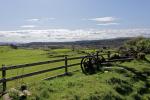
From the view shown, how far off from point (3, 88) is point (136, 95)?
291 inches

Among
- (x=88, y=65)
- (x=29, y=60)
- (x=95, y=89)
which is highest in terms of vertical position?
(x=88, y=65)

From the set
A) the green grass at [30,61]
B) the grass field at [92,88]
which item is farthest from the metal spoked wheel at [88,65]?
the grass field at [92,88]

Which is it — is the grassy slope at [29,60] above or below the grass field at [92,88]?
below

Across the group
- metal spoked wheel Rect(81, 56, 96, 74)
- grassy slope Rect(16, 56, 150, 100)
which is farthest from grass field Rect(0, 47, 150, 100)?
metal spoked wheel Rect(81, 56, 96, 74)

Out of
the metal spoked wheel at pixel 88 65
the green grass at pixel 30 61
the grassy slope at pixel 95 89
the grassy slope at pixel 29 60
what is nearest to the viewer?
the grassy slope at pixel 95 89

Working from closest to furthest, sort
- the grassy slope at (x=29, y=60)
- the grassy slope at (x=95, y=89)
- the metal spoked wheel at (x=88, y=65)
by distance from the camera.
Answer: the grassy slope at (x=95, y=89), the metal spoked wheel at (x=88, y=65), the grassy slope at (x=29, y=60)

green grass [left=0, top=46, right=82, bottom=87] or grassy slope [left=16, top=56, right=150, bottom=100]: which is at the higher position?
grassy slope [left=16, top=56, right=150, bottom=100]

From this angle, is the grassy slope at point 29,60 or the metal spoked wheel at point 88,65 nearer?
the metal spoked wheel at point 88,65

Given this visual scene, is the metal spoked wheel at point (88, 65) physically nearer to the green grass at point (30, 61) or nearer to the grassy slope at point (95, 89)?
the green grass at point (30, 61)

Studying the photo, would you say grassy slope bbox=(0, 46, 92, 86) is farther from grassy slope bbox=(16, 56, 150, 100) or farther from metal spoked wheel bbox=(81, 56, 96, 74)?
metal spoked wheel bbox=(81, 56, 96, 74)

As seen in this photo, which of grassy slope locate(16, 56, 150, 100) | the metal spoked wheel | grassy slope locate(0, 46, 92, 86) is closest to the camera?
grassy slope locate(16, 56, 150, 100)

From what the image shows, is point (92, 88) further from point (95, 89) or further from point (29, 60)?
point (29, 60)

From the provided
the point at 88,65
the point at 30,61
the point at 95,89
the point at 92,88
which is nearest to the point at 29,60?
the point at 30,61

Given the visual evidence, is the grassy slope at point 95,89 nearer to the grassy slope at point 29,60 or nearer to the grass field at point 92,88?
the grass field at point 92,88
